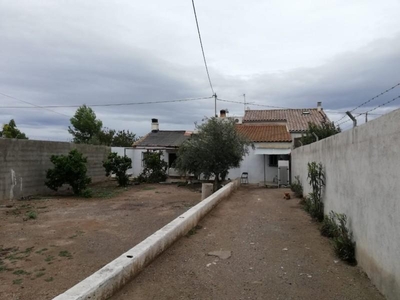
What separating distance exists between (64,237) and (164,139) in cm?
2074

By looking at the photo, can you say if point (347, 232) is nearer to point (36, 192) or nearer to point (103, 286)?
point (103, 286)

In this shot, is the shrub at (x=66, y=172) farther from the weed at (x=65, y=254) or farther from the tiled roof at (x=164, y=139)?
the tiled roof at (x=164, y=139)

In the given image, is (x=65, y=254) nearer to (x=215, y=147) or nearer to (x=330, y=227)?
(x=330, y=227)

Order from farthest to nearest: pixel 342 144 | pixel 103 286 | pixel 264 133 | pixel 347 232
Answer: pixel 264 133 → pixel 342 144 → pixel 347 232 → pixel 103 286

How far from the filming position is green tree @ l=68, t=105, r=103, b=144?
1521 inches

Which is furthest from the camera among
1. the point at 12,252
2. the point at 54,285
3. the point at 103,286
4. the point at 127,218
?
the point at 127,218

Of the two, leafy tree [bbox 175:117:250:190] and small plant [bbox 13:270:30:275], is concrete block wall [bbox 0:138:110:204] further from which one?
small plant [bbox 13:270:30:275]

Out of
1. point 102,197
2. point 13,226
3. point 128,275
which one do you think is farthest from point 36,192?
point 128,275

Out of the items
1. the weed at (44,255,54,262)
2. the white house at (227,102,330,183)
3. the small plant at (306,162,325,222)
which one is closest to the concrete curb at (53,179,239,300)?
the weed at (44,255,54,262)

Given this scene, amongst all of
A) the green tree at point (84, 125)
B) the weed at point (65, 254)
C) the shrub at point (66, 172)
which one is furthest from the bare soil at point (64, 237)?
the green tree at point (84, 125)

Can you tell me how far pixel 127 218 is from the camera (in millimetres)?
10016

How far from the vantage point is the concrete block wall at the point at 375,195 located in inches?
131

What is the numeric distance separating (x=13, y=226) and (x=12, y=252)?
272 centimetres

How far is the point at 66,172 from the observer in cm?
1477
